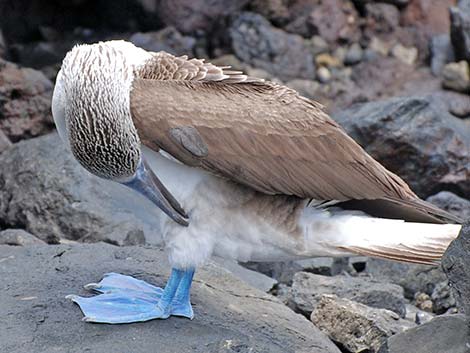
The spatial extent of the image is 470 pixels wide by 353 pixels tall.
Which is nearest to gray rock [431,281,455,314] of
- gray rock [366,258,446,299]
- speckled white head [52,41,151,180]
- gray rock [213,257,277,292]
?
gray rock [366,258,446,299]

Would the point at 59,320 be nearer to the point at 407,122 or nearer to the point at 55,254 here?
the point at 55,254

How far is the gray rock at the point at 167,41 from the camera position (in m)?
11.9

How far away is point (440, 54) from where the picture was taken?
12406 mm

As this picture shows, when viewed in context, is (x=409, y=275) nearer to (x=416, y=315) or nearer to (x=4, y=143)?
(x=416, y=315)

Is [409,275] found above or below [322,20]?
below

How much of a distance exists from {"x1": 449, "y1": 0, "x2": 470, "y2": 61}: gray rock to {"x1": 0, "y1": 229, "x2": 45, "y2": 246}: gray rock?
586cm

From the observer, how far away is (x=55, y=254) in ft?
21.7

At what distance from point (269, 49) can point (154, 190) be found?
6.84 metres

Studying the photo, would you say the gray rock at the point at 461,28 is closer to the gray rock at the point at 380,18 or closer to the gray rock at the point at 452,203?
the gray rock at the point at 380,18

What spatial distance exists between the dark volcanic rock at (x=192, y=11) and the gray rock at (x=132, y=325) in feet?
19.3

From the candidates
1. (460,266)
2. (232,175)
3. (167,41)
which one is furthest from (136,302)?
(167,41)

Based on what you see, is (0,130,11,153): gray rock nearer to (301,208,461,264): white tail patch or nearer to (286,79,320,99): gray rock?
(286,79,320,99): gray rock

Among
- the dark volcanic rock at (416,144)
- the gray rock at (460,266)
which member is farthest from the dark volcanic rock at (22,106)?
the gray rock at (460,266)

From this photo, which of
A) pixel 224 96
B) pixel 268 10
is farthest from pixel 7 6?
pixel 224 96
